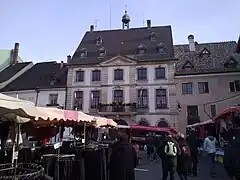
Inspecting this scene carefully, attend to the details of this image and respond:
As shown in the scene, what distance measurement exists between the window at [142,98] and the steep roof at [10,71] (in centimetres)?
1927

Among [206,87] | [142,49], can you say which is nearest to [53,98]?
[142,49]

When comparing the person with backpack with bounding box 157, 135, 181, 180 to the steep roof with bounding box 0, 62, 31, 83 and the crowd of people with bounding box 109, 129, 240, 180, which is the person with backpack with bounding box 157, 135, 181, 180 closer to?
the crowd of people with bounding box 109, 129, 240, 180

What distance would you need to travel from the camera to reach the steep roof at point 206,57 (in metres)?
29.6

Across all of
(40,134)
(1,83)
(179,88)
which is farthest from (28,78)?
Answer: (40,134)

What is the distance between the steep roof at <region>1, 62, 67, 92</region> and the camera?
103ft

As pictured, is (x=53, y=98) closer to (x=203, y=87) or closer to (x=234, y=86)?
(x=203, y=87)

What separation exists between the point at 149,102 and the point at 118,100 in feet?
12.1

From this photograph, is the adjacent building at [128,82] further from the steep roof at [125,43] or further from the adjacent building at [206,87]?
the adjacent building at [206,87]

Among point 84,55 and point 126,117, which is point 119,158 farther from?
point 84,55

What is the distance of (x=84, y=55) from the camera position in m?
32.1

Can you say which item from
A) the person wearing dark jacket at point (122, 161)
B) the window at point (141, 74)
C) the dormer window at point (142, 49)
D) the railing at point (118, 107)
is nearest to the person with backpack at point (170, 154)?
the person wearing dark jacket at point (122, 161)

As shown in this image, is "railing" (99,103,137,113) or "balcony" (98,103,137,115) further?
"railing" (99,103,137,113)

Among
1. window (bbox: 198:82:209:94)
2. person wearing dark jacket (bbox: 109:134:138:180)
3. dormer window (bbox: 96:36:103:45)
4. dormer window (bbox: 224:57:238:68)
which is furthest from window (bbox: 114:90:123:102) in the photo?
person wearing dark jacket (bbox: 109:134:138:180)

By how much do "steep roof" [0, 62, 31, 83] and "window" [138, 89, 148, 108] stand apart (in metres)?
19.3
